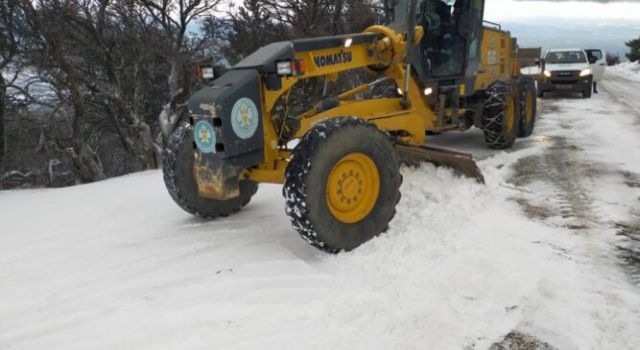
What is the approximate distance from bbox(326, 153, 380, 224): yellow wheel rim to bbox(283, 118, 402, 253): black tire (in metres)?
0.04

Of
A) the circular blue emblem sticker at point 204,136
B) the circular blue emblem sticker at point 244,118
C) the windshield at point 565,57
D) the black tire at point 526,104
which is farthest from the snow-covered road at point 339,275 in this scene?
the windshield at point 565,57

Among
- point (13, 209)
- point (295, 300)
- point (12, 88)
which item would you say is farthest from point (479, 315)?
point (12, 88)

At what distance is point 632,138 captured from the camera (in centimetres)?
895

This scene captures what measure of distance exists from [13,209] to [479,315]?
5515 mm

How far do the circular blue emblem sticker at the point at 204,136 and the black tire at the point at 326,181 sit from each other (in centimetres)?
67

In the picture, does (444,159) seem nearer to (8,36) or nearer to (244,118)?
(244,118)

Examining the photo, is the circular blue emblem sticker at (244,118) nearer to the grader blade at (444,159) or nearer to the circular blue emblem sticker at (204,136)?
the circular blue emblem sticker at (204,136)

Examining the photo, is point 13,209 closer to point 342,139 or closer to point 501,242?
point 342,139

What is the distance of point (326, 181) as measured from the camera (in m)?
3.82

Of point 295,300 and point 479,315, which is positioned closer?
point 479,315

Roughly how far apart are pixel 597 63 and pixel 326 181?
20.9 metres

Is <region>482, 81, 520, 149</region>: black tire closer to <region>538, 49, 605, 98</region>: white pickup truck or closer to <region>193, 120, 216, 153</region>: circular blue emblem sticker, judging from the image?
<region>193, 120, 216, 153</region>: circular blue emblem sticker

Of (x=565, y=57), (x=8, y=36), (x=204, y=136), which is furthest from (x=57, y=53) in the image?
(x=565, y=57)

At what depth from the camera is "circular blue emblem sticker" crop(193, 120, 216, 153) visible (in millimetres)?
3948
